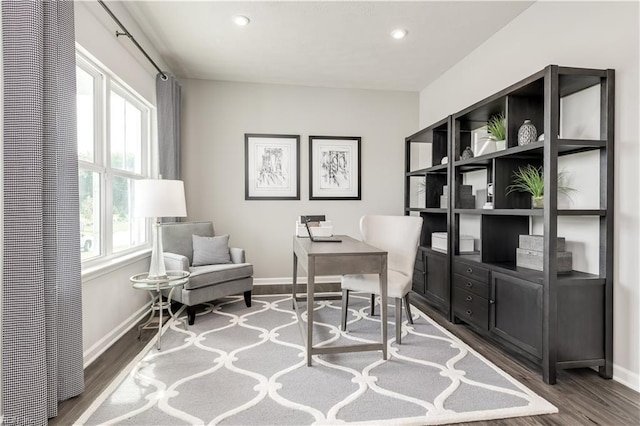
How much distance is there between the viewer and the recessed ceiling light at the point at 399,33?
10.2 ft

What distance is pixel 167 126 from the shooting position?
12.4ft

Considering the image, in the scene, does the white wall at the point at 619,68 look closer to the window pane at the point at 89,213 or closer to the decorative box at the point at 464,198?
the decorative box at the point at 464,198

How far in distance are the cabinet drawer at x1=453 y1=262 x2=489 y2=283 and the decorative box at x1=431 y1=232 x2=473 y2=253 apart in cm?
28

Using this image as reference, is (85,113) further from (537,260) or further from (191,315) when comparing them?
(537,260)

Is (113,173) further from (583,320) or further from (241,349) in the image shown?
(583,320)

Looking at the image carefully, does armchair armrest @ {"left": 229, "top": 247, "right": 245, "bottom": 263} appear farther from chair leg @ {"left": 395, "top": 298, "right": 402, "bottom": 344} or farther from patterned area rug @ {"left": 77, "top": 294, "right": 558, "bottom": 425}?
chair leg @ {"left": 395, "top": 298, "right": 402, "bottom": 344}

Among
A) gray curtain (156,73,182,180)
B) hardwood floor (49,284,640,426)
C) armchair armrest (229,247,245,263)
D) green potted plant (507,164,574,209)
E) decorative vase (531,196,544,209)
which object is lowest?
hardwood floor (49,284,640,426)

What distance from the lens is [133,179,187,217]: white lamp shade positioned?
2.61 meters

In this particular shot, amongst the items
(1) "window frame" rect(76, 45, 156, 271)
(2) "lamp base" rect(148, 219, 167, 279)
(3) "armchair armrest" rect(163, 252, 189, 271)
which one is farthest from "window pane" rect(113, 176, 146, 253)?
(2) "lamp base" rect(148, 219, 167, 279)

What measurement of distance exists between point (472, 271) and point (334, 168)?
240 cm

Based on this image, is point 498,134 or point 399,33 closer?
point 498,134

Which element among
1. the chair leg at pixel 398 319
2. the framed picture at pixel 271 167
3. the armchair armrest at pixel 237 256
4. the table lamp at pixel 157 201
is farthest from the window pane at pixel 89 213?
the chair leg at pixel 398 319

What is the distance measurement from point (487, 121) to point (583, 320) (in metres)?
1.95

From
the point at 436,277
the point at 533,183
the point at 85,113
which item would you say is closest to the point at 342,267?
the point at 533,183
